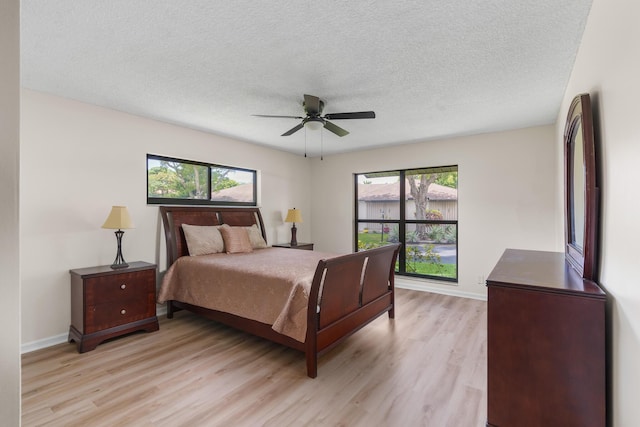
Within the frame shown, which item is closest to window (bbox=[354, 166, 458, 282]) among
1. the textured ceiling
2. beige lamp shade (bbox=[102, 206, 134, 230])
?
the textured ceiling

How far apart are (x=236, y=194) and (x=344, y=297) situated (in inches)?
113

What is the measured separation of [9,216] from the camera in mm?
652

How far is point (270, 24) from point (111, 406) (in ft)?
8.71

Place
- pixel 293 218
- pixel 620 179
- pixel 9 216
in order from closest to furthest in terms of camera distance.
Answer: pixel 9 216 → pixel 620 179 → pixel 293 218

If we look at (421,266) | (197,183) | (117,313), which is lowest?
(117,313)

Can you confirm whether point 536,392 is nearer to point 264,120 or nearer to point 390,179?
point 264,120

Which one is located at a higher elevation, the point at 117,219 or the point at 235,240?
the point at 117,219

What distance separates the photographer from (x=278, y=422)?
1860mm

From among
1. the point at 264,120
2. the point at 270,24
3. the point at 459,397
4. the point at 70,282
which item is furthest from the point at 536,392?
the point at 70,282

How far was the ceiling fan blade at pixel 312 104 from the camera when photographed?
2.72 m

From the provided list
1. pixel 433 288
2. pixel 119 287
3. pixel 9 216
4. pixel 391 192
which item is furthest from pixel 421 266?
pixel 9 216

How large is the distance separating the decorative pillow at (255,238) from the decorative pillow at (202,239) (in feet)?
1.55

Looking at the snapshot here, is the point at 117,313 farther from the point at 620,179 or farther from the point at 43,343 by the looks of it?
the point at 620,179

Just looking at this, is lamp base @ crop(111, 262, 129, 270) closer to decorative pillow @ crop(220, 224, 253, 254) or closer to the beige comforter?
the beige comforter
